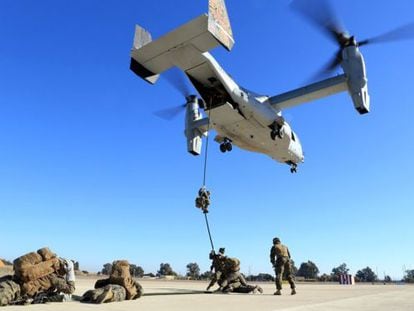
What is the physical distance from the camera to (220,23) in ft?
53.5

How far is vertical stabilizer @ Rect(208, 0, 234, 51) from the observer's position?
15852mm

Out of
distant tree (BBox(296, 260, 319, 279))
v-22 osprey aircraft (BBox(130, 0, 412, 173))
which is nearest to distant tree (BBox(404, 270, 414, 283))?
distant tree (BBox(296, 260, 319, 279))


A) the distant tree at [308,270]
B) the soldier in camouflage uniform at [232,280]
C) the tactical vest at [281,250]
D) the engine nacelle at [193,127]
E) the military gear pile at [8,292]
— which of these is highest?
the engine nacelle at [193,127]

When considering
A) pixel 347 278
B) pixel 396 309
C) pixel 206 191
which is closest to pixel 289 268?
pixel 206 191

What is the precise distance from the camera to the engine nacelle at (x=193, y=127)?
993 inches

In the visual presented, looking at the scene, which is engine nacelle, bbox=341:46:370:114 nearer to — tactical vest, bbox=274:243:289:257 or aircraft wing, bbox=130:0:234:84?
aircraft wing, bbox=130:0:234:84

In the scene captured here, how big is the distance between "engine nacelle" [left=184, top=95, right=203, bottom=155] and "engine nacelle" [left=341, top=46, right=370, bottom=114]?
919cm

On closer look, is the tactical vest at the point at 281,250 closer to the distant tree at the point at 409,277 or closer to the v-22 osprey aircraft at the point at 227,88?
the v-22 osprey aircraft at the point at 227,88

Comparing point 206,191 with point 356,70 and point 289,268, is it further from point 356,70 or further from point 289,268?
point 356,70

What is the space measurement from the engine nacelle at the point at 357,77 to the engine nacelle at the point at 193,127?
362 inches

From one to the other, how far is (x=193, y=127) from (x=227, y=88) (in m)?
5.54

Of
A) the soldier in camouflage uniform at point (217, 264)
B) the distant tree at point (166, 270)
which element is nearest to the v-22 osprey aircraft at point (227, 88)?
the soldier in camouflage uniform at point (217, 264)

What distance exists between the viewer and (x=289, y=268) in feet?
55.2

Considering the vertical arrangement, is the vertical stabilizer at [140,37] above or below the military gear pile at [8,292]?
above
